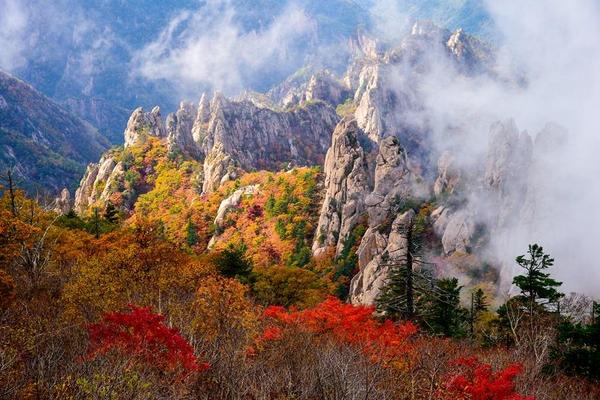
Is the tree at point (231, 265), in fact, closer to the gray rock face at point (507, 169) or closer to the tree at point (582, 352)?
the tree at point (582, 352)

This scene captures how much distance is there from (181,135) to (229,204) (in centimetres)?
4558

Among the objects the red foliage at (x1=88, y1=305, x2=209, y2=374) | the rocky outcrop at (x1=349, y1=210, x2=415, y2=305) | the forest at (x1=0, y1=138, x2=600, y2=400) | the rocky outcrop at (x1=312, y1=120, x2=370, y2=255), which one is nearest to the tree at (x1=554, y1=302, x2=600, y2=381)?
the forest at (x1=0, y1=138, x2=600, y2=400)

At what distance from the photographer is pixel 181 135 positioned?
149 metres

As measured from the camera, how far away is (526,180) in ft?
309

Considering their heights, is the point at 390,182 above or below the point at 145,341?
above

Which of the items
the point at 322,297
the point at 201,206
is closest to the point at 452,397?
the point at 322,297

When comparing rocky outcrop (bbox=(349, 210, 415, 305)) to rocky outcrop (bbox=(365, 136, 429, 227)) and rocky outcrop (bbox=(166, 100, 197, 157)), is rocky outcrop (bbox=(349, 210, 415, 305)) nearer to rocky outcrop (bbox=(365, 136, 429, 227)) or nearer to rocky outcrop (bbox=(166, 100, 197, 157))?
rocky outcrop (bbox=(365, 136, 429, 227))

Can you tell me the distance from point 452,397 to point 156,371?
1138cm

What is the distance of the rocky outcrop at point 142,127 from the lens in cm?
15150

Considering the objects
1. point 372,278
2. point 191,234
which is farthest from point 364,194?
point 191,234

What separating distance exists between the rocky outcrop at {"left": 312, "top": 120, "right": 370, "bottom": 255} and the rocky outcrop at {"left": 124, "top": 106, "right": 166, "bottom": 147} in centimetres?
6941

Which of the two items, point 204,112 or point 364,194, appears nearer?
point 364,194

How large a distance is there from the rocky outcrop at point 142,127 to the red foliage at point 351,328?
417 ft

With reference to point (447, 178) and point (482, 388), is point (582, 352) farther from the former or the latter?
point (447, 178)
